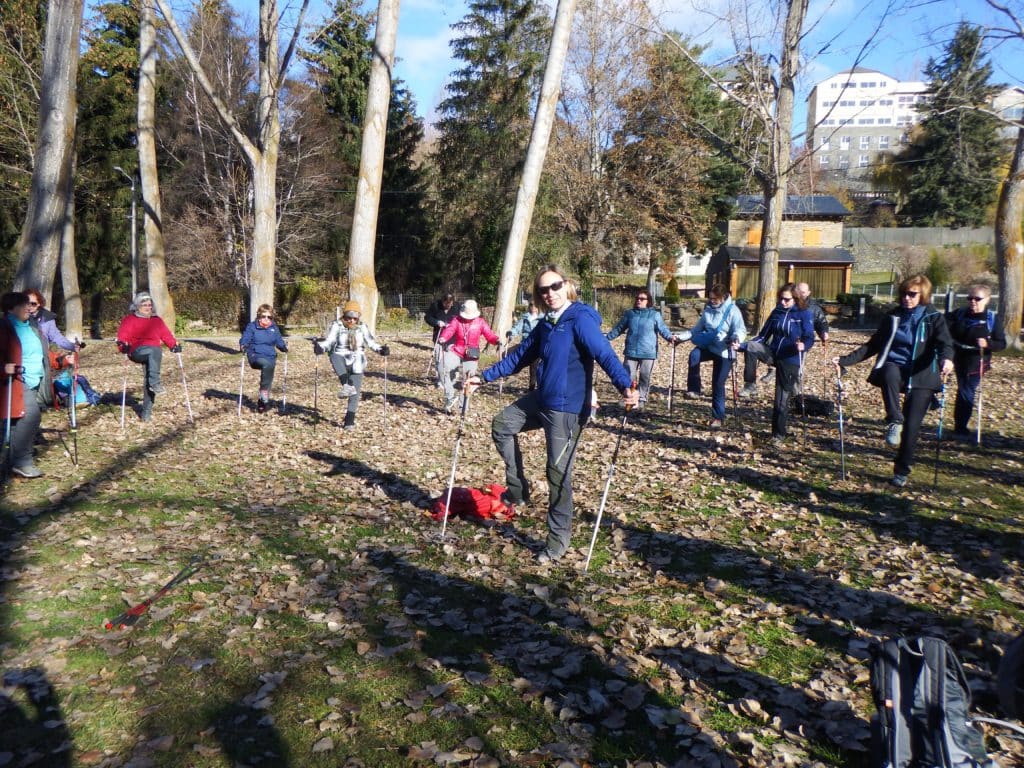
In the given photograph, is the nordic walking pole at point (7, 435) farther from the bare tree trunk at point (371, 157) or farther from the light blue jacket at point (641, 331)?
the bare tree trunk at point (371, 157)

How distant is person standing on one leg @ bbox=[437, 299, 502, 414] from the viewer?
1285cm

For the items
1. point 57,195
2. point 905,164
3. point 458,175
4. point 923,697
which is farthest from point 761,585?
point 905,164

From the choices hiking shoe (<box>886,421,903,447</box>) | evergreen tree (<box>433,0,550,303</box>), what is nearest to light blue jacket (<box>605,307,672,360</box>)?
hiking shoe (<box>886,421,903,447</box>)

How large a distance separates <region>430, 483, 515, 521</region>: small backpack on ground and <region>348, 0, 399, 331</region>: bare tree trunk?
493 inches

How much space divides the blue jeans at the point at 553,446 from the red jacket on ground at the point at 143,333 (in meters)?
7.43

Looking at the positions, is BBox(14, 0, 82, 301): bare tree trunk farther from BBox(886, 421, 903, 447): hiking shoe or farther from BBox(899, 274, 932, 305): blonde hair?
BBox(886, 421, 903, 447): hiking shoe

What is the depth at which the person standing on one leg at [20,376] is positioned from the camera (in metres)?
8.49

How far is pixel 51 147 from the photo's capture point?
38.8 feet

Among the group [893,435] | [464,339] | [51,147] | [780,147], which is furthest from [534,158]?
[893,435]

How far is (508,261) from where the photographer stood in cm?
2020

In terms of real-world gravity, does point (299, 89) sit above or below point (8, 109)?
above

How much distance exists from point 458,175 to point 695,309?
14.4m

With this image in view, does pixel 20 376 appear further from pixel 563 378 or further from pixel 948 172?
pixel 948 172

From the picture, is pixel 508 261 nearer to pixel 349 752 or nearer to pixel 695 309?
pixel 349 752
